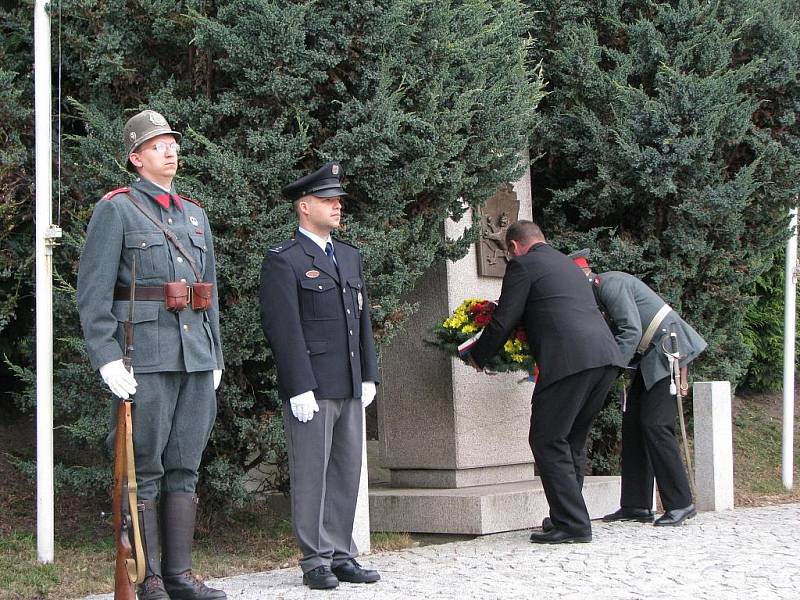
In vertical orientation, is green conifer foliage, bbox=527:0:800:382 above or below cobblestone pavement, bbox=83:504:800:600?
above

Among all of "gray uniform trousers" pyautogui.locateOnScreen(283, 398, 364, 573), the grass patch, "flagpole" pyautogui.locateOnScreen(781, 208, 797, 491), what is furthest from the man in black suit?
"flagpole" pyautogui.locateOnScreen(781, 208, 797, 491)

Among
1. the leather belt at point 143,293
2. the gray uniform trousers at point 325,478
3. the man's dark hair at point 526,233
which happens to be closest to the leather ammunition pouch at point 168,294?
the leather belt at point 143,293

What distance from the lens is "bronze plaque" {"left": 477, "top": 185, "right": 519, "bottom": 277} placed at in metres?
8.11

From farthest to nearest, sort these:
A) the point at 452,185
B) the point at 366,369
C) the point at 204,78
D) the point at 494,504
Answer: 1. the point at 494,504
2. the point at 452,185
3. the point at 204,78
4. the point at 366,369

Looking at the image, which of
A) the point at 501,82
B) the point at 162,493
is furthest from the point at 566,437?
the point at 162,493

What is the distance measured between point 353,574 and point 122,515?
133cm

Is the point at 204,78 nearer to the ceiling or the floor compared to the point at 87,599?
nearer to the ceiling

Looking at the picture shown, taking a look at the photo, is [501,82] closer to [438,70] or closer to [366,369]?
[438,70]

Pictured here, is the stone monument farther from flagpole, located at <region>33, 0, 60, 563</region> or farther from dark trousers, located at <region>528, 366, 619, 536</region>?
flagpole, located at <region>33, 0, 60, 563</region>

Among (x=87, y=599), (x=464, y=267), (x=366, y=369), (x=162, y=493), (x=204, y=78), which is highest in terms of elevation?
(x=204, y=78)

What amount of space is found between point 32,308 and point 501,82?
307cm

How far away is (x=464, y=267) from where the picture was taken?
797 cm

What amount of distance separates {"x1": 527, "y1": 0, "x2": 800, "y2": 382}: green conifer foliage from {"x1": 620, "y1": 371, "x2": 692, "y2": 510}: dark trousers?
1470 millimetres

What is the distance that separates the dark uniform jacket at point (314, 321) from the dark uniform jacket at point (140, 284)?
474mm
